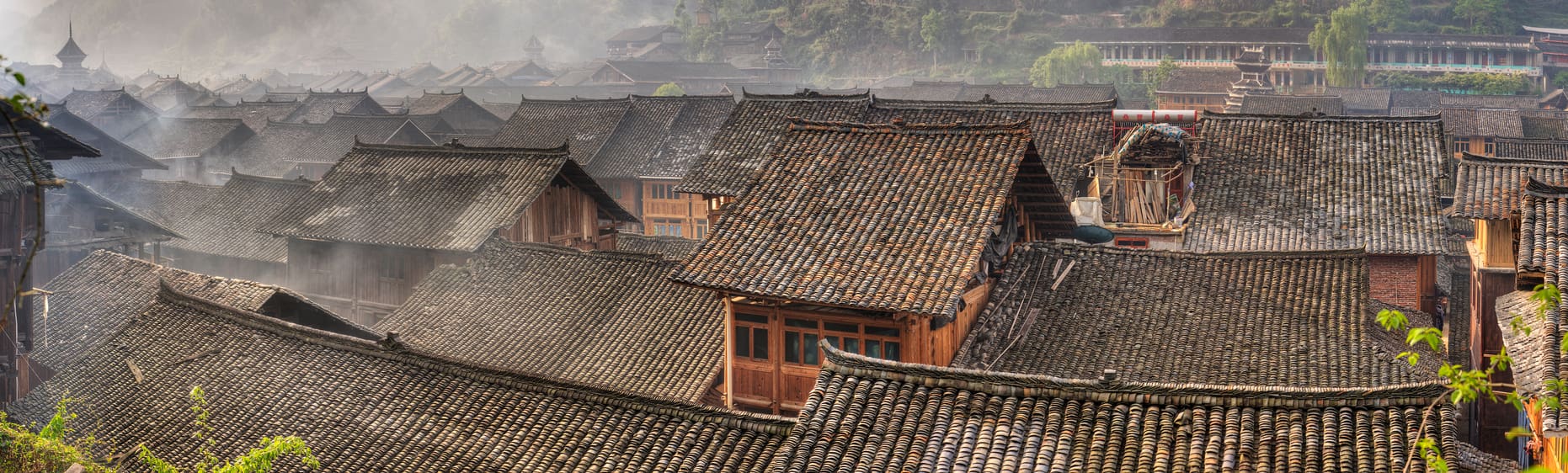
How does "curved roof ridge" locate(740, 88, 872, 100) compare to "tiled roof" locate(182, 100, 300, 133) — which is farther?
"tiled roof" locate(182, 100, 300, 133)

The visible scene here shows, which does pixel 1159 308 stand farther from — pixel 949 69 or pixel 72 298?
pixel 949 69

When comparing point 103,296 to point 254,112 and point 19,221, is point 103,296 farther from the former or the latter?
point 254,112

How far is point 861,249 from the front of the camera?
17.1 meters

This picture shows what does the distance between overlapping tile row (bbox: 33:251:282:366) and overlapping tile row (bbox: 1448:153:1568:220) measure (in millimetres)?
21257

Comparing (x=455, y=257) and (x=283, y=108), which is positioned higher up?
(x=283, y=108)

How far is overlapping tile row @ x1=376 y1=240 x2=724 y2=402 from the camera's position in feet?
67.6

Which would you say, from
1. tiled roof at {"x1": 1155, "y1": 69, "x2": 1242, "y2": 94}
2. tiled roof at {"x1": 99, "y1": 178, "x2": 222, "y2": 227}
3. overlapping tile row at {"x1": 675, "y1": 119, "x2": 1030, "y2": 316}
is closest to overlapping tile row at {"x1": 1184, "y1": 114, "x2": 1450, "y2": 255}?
overlapping tile row at {"x1": 675, "y1": 119, "x2": 1030, "y2": 316}

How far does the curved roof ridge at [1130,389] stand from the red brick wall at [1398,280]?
12963 mm

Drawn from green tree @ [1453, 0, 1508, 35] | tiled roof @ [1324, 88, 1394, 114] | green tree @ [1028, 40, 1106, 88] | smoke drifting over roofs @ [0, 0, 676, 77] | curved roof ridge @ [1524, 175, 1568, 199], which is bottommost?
curved roof ridge @ [1524, 175, 1568, 199]

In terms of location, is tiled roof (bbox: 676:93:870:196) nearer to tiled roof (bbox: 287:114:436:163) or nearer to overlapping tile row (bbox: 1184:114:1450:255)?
overlapping tile row (bbox: 1184:114:1450:255)

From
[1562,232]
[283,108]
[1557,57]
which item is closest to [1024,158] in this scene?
[1562,232]

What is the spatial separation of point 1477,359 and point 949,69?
3299 inches

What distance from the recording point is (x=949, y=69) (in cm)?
10300

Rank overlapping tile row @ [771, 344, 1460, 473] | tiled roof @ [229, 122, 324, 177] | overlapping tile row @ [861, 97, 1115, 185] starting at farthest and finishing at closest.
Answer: tiled roof @ [229, 122, 324, 177]
overlapping tile row @ [861, 97, 1115, 185]
overlapping tile row @ [771, 344, 1460, 473]
